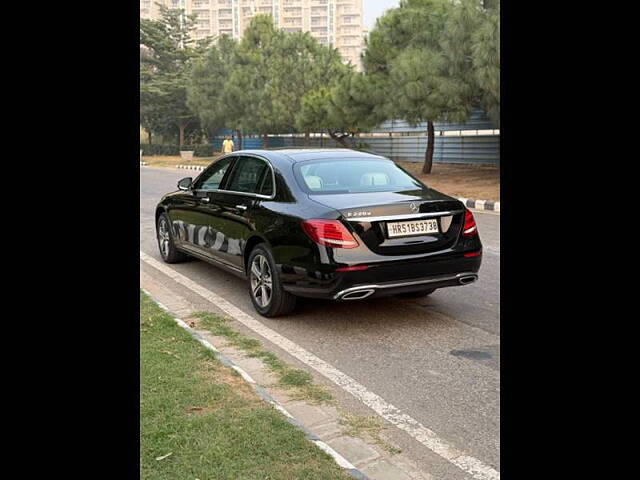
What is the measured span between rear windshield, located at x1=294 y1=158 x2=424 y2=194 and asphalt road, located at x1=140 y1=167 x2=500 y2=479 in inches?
44.5

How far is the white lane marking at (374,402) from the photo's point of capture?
3365 mm

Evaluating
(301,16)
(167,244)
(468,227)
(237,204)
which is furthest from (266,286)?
(301,16)

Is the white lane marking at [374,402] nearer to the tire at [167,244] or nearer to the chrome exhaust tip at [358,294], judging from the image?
the chrome exhaust tip at [358,294]

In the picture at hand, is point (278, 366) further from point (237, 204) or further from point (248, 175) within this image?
point (248, 175)

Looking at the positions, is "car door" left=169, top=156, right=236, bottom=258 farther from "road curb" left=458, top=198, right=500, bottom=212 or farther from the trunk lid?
"road curb" left=458, top=198, right=500, bottom=212

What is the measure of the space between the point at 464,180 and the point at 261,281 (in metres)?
17.5

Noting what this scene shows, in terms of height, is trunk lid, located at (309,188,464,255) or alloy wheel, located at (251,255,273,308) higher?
trunk lid, located at (309,188,464,255)

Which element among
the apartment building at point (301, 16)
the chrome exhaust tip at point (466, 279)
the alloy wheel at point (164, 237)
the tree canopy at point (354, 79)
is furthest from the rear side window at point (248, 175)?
the apartment building at point (301, 16)

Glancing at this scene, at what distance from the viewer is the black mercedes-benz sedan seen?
5477 millimetres

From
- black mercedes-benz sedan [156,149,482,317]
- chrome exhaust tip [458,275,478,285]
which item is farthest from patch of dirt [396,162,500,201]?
chrome exhaust tip [458,275,478,285]

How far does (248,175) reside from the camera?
6.84 m

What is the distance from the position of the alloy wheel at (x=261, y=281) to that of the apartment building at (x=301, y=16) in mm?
126065
